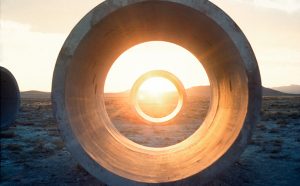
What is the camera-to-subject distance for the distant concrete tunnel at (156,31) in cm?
387

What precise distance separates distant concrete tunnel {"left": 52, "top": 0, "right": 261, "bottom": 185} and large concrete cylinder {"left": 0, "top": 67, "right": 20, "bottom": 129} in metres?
6.07

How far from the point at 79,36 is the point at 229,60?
211cm

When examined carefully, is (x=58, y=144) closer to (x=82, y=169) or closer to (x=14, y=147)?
(x=14, y=147)

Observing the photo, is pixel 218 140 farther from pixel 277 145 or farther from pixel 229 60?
pixel 277 145

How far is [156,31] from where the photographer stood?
19.1 feet

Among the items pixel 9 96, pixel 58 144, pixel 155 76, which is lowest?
pixel 58 144

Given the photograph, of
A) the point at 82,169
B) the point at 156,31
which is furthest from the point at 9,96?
the point at 156,31

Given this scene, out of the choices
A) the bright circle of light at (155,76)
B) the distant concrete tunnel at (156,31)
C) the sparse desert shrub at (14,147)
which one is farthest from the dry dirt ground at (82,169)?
the bright circle of light at (155,76)

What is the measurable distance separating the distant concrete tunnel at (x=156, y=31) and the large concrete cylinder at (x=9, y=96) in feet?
19.9

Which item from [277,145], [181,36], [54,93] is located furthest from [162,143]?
[54,93]

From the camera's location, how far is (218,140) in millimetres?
4543

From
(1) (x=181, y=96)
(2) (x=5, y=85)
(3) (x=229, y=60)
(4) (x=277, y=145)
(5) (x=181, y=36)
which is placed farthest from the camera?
(1) (x=181, y=96)

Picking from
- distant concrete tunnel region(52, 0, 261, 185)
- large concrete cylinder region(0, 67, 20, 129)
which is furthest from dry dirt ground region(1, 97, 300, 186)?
distant concrete tunnel region(52, 0, 261, 185)

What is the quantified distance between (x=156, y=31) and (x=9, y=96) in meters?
7.32
